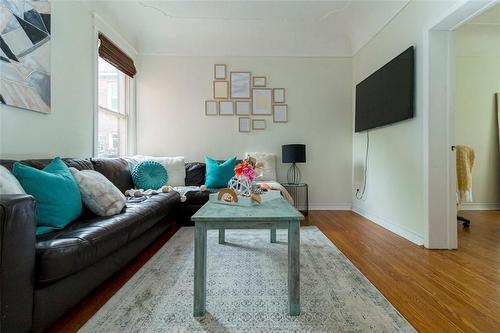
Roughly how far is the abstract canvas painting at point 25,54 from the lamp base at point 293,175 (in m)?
3.17

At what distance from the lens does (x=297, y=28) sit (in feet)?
12.8

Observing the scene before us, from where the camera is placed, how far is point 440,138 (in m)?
2.31

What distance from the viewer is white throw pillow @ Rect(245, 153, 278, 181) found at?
3818 millimetres

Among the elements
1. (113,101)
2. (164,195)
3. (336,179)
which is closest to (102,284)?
(164,195)

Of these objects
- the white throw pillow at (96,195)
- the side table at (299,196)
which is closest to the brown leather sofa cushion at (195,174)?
the side table at (299,196)

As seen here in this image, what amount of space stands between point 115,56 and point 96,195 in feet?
7.83

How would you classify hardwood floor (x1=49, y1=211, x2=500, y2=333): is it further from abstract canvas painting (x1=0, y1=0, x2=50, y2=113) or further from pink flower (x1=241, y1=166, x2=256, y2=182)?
abstract canvas painting (x1=0, y1=0, x2=50, y2=113)

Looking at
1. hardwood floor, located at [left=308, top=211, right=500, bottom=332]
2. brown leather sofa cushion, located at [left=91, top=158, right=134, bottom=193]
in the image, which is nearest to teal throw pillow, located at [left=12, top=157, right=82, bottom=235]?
brown leather sofa cushion, located at [left=91, top=158, right=134, bottom=193]

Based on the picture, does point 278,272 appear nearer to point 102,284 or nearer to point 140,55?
point 102,284

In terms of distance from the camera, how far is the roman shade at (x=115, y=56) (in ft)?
10.1

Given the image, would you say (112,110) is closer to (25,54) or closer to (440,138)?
(25,54)

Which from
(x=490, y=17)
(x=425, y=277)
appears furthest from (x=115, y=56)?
(x=490, y=17)

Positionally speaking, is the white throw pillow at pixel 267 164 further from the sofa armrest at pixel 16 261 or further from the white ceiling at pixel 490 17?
the white ceiling at pixel 490 17

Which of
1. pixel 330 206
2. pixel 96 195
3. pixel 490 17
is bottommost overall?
pixel 330 206
